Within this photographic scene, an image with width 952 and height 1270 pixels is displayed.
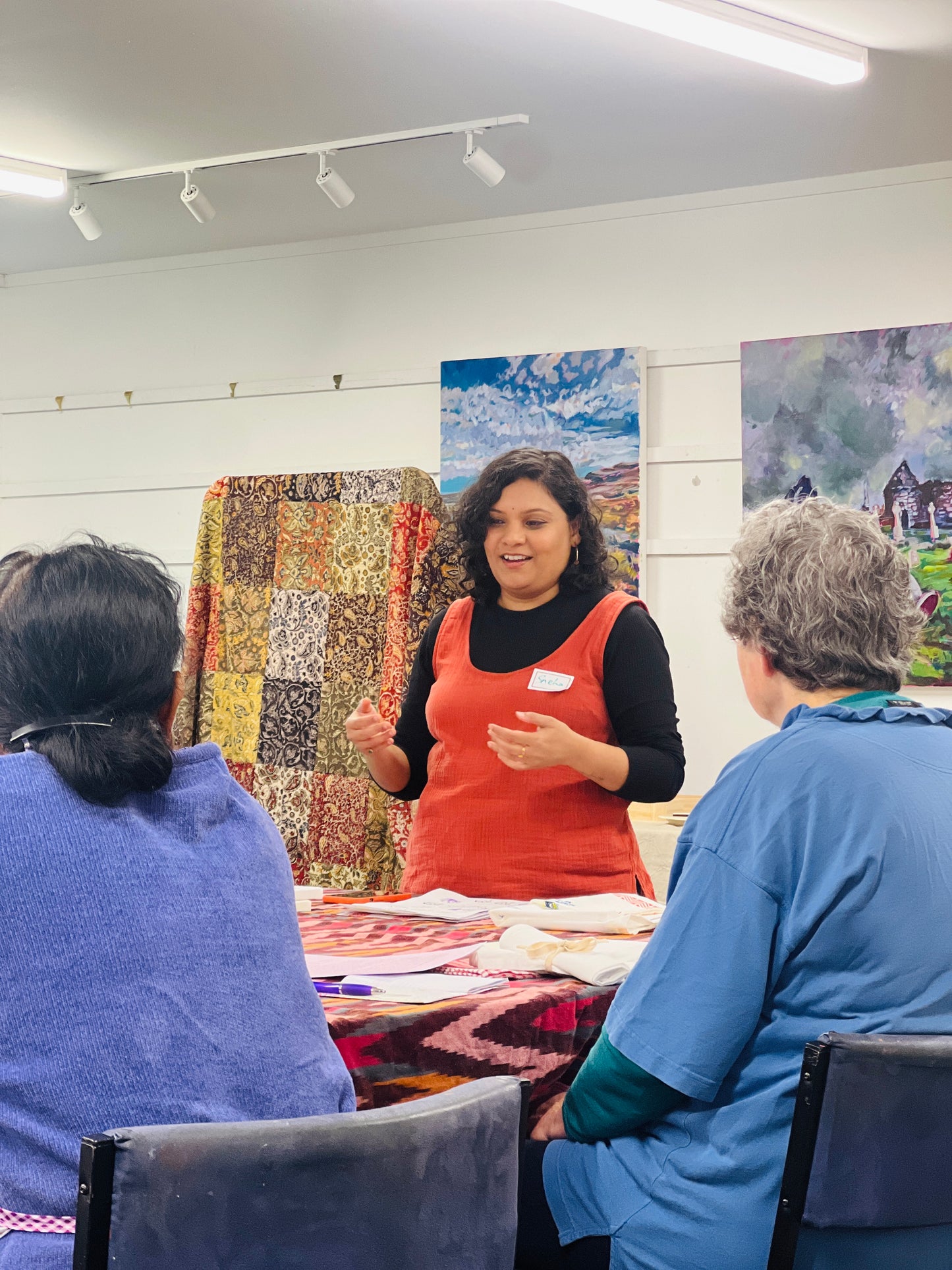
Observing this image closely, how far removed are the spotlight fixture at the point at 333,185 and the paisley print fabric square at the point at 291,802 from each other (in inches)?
75.2

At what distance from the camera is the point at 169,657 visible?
4.03 ft

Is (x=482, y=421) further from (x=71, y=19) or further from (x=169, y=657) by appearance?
(x=169, y=657)

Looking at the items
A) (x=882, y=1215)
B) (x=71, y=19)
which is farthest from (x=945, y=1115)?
(x=71, y=19)

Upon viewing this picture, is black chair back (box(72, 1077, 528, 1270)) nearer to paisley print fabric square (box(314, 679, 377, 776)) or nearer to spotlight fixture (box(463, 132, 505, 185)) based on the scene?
paisley print fabric square (box(314, 679, 377, 776))

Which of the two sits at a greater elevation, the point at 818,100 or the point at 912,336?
the point at 818,100

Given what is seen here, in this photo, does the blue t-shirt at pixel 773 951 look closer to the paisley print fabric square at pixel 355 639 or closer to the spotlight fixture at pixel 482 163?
the paisley print fabric square at pixel 355 639

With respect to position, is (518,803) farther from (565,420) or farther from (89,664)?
(565,420)

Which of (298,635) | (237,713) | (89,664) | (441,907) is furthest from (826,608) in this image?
(237,713)

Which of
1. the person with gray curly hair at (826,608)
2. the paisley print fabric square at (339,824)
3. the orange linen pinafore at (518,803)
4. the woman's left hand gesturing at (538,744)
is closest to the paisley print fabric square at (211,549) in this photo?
the paisley print fabric square at (339,824)

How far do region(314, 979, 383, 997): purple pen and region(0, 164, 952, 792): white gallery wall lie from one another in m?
3.04

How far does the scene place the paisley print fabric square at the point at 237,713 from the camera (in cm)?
404

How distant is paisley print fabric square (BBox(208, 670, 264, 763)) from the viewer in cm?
404

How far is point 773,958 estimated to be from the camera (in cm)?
128

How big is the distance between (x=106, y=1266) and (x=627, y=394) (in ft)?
13.1
